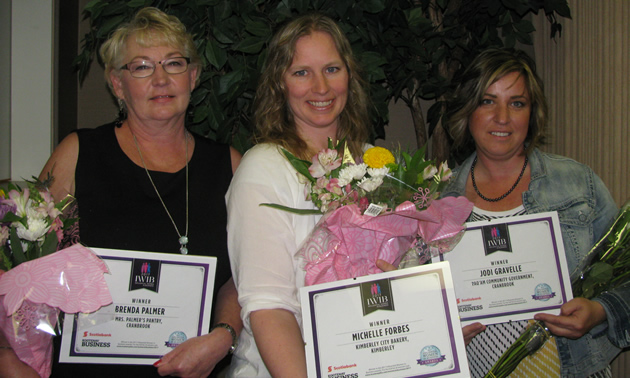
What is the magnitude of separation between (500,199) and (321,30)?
993mm

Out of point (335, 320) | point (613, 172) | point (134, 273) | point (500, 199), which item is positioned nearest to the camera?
point (335, 320)

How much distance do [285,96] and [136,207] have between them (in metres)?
0.67

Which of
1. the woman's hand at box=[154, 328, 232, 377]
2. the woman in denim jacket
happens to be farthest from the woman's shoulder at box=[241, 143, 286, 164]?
the woman in denim jacket

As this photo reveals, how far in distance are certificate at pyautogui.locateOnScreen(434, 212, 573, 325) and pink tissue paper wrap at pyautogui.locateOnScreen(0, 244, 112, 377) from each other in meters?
1.09

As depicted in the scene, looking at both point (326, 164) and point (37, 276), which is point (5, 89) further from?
point (326, 164)

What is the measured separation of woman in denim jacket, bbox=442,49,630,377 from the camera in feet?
5.93

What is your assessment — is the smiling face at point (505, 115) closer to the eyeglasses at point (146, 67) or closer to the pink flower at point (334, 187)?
the pink flower at point (334, 187)

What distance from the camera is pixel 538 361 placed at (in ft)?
5.92

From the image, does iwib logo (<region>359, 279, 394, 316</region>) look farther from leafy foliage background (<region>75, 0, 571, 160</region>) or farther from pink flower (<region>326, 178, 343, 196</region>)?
leafy foliage background (<region>75, 0, 571, 160</region>)

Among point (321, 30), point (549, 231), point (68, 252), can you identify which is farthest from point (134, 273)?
point (549, 231)

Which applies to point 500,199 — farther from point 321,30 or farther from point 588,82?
point 588,82

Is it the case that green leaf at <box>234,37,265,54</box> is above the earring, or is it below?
above

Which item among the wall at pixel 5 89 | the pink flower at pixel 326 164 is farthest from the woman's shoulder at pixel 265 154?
the wall at pixel 5 89

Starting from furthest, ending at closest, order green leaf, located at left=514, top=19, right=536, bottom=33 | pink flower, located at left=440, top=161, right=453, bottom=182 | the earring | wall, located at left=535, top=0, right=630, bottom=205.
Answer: green leaf, located at left=514, top=19, right=536, bottom=33 < wall, located at left=535, top=0, right=630, bottom=205 < the earring < pink flower, located at left=440, top=161, right=453, bottom=182
